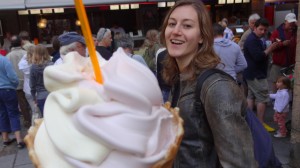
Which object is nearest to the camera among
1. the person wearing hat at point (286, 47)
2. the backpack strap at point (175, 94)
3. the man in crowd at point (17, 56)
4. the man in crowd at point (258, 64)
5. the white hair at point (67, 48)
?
the backpack strap at point (175, 94)

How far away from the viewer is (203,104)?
1.57 meters

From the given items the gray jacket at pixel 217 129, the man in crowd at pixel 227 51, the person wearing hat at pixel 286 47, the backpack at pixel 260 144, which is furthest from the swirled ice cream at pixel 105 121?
the person wearing hat at pixel 286 47

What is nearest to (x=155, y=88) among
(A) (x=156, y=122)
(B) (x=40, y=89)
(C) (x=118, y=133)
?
(A) (x=156, y=122)

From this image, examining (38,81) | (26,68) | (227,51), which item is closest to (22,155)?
(38,81)

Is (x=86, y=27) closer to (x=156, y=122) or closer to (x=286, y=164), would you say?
(x=156, y=122)

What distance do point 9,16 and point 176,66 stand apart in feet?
40.1

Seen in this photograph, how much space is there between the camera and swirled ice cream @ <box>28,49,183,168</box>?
1.27 m

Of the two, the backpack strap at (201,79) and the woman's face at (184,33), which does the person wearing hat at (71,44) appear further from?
the backpack strap at (201,79)

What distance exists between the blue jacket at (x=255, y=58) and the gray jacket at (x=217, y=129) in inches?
149

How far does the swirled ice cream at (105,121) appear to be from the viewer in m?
1.27

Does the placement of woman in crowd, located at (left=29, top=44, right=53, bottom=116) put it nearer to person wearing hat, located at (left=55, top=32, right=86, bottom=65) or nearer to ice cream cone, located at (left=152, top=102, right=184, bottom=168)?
person wearing hat, located at (left=55, top=32, right=86, bottom=65)

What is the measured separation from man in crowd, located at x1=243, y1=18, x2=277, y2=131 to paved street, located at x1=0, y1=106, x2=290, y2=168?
1.67ft

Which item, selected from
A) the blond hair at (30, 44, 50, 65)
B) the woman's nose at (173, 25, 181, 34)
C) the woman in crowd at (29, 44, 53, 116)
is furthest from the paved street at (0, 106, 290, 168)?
the woman's nose at (173, 25, 181, 34)

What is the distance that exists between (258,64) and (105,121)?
4402 mm
